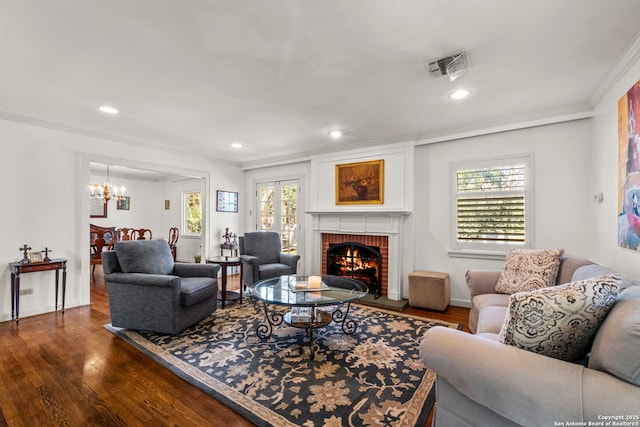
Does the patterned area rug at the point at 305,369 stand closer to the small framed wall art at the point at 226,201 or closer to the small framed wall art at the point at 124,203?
the small framed wall art at the point at 226,201

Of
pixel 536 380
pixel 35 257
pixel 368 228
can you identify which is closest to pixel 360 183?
pixel 368 228

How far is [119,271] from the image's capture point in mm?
3070

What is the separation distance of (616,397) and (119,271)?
148 inches

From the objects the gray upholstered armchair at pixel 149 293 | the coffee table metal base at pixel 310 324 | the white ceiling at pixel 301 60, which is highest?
the white ceiling at pixel 301 60

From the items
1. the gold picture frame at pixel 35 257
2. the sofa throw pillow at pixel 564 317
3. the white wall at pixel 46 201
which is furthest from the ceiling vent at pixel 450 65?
the gold picture frame at pixel 35 257

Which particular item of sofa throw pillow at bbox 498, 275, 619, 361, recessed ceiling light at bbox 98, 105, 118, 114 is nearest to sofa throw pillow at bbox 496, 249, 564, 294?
sofa throw pillow at bbox 498, 275, 619, 361

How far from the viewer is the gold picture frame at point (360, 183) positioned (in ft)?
14.4

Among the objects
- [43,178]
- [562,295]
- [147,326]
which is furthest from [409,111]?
[43,178]

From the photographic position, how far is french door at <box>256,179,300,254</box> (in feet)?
18.1

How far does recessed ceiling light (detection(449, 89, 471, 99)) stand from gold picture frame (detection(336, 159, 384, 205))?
63.6 inches

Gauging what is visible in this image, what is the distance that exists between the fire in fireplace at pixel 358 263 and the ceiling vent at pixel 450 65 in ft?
8.70

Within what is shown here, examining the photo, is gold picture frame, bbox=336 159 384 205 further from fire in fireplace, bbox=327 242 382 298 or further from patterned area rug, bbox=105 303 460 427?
patterned area rug, bbox=105 303 460 427

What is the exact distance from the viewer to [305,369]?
2.21m

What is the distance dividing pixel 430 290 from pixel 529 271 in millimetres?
1241
